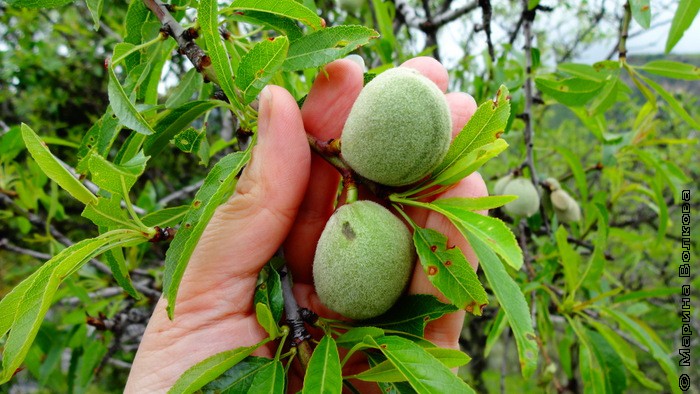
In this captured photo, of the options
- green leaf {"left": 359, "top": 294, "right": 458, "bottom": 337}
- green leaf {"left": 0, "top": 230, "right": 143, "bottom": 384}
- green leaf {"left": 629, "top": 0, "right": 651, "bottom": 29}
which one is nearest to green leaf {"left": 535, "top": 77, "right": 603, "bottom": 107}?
green leaf {"left": 629, "top": 0, "right": 651, "bottom": 29}

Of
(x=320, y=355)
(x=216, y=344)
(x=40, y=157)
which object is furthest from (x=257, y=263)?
(x=40, y=157)

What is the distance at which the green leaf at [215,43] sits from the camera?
2.98 feet

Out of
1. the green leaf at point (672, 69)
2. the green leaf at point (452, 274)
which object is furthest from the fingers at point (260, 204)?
the green leaf at point (672, 69)

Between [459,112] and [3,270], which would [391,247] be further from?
[3,270]

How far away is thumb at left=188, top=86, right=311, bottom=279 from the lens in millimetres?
1076

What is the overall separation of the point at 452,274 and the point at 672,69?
1.38 meters

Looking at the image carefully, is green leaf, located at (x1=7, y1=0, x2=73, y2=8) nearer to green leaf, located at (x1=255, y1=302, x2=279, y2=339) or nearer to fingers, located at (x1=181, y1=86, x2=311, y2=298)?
fingers, located at (x1=181, y1=86, x2=311, y2=298)

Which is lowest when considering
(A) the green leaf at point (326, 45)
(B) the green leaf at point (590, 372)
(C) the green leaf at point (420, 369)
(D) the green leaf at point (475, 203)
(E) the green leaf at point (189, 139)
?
(B) the green leaf at point (590, 372)

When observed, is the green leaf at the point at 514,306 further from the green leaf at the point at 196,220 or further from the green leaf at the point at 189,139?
the green leaf at the point at 189,139

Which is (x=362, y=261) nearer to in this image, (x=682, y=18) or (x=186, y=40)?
(x=186, y=40)

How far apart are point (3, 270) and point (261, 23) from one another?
4.78 meters

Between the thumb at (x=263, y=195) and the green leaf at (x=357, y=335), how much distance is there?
303 mm

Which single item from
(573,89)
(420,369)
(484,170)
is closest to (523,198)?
(573,89)

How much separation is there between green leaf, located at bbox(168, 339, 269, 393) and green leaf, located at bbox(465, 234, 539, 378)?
0.48 m
